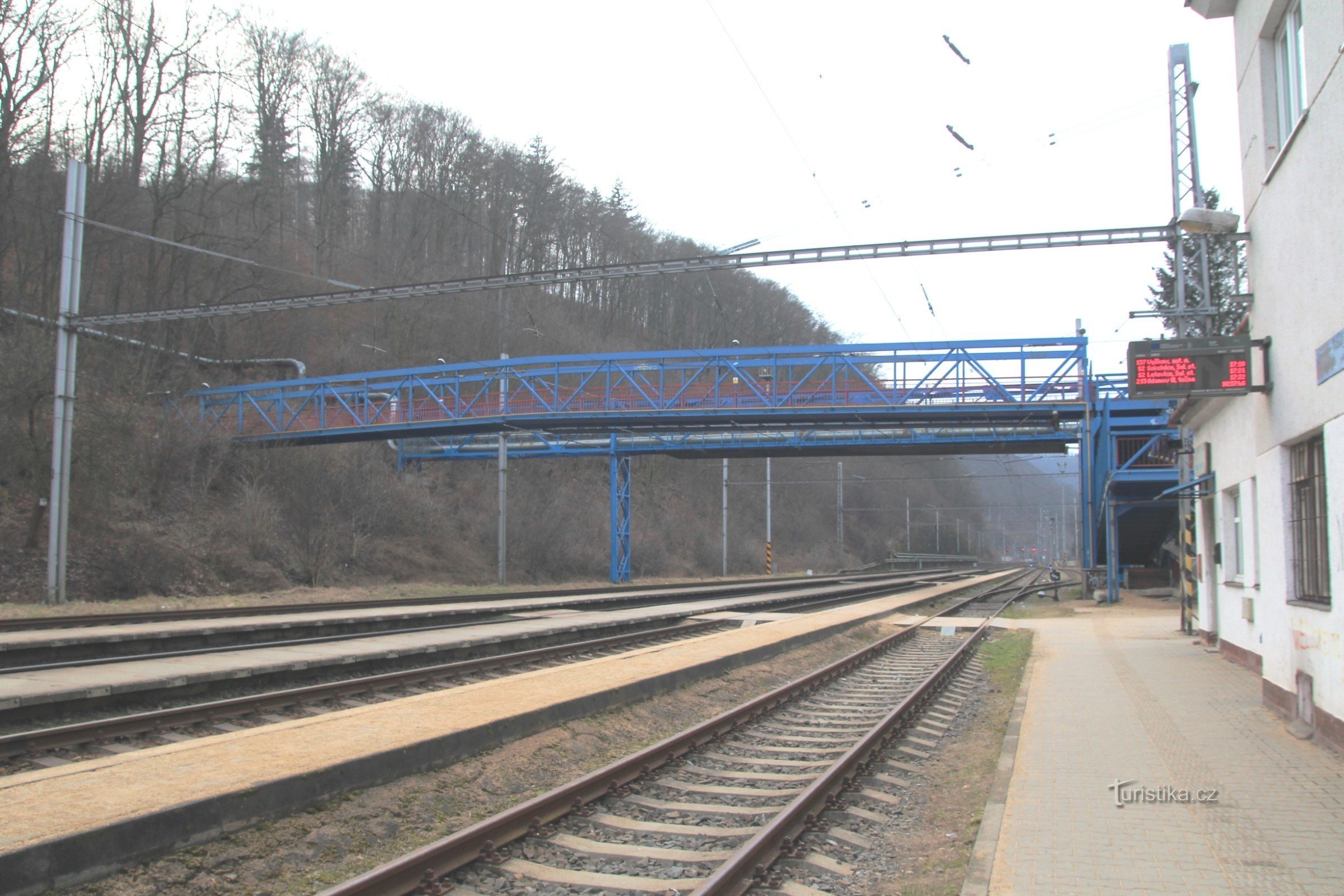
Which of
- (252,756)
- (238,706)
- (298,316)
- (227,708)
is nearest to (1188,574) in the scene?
(238,706)

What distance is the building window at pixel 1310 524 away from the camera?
945 cm

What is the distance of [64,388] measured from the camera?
20.9 metres

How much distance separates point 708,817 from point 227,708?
5.63 m

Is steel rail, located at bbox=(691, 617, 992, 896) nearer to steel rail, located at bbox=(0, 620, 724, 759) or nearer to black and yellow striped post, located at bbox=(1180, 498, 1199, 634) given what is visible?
steel rail, located at bbox=(0, 620, 724, 759)

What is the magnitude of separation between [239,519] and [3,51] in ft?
52.6

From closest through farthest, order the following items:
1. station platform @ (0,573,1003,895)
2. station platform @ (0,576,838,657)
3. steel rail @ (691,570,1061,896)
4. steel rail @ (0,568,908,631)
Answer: station platform @ (0,573,1003,895) < steel rail @ (691,570,1061,896) < station platform @ (0,576,838,657) < steel rail @ (0,568,908,631)

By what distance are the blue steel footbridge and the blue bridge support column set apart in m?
0.09

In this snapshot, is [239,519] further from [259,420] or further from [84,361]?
Result: [259,420]

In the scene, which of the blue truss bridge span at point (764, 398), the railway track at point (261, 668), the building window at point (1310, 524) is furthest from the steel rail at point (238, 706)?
the blue truss bridge span at point (764, 398)

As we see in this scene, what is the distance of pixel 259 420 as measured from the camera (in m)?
44.6

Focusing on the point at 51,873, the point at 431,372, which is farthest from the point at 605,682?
the point at 431,372

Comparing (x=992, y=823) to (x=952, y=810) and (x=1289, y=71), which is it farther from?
(x=1289, y=71)

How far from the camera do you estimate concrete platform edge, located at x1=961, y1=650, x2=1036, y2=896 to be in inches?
216

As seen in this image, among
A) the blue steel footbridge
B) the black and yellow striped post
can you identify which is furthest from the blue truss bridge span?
the black and yellow striped post
